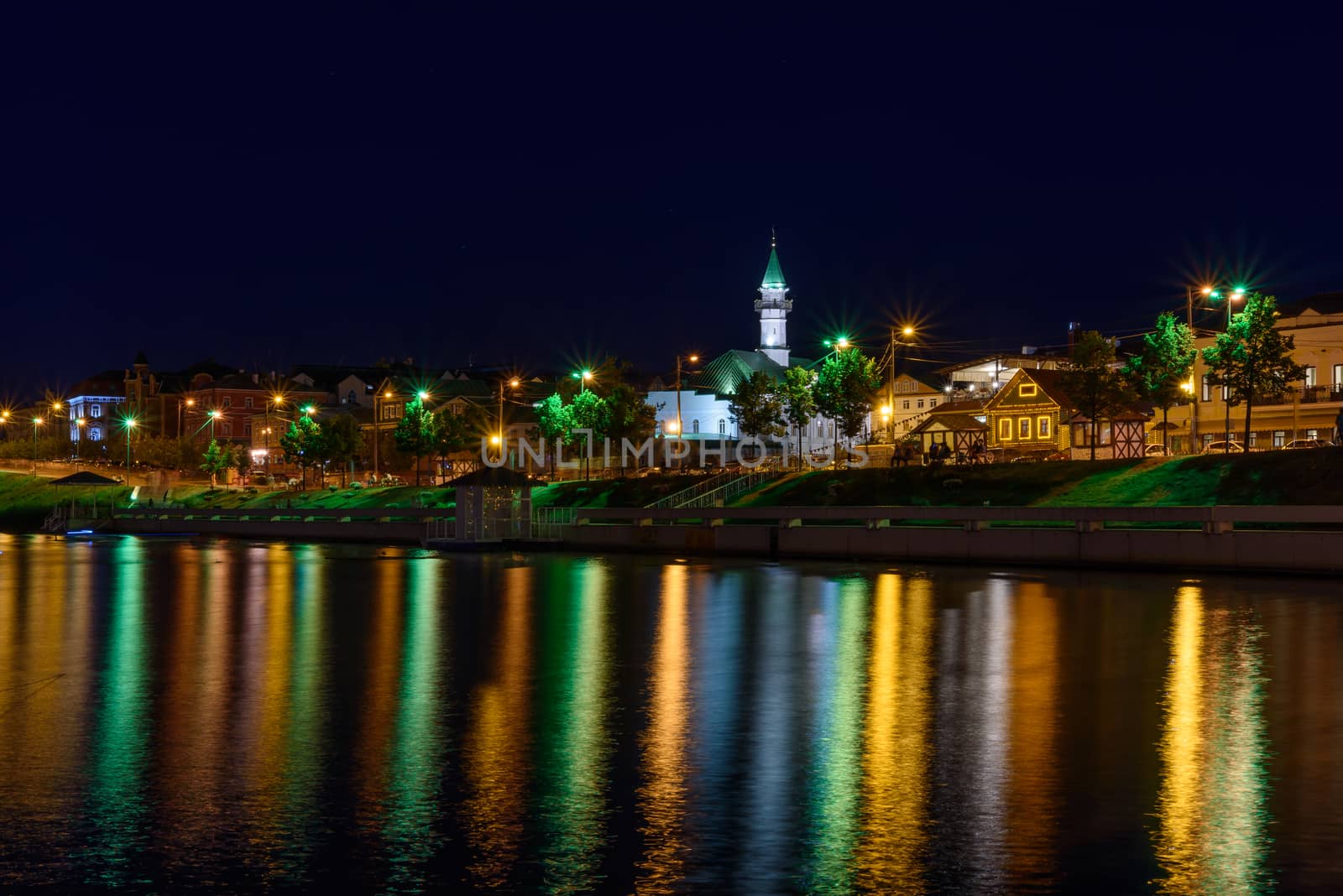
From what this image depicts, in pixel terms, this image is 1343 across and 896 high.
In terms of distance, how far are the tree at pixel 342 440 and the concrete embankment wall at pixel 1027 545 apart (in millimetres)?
73466

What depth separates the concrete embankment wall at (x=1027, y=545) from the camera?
3412 centimetres

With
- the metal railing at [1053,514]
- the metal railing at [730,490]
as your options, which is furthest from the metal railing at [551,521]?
the metal railing at [730,490]

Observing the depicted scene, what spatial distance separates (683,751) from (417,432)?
102 meters

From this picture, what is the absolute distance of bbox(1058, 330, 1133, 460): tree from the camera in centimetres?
7681

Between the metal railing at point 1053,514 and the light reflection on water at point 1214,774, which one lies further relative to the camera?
the metal railing at point 1053,514

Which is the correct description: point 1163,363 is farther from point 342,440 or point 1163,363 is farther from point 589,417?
point 342,440

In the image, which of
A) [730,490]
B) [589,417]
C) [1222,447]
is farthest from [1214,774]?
[589,417]

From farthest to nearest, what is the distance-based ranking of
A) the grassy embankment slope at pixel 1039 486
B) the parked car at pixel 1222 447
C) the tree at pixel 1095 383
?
the tree at pixel 1095 383 → the parked car at pixel 1222 447 → the grassy embankment slope at pixel 1039 486

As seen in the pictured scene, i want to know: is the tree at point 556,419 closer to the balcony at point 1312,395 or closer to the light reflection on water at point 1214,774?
the balcony at point 1312,395

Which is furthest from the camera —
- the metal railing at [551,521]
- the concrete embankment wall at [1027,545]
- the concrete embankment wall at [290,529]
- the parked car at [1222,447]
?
the parked car at [1222,447]

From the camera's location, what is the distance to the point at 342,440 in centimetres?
12212

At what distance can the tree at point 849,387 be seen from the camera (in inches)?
3898

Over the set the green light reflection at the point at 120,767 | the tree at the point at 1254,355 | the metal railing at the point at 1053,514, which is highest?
the tree at the point at 1254,355

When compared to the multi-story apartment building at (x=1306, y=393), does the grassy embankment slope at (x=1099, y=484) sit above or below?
below
